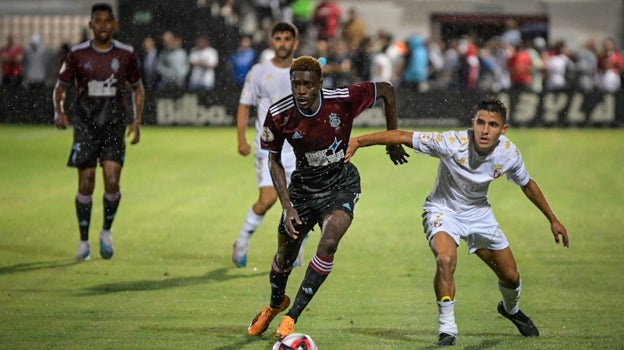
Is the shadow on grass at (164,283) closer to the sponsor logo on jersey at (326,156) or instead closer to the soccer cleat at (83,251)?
the soccer cleat at (83,251)

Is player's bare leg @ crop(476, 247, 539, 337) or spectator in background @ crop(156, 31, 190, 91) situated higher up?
player's bare leg @ crop(476, 247, 539, 337)

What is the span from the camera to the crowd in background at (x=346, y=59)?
99.5 feet

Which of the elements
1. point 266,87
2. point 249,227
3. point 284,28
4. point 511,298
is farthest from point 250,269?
point 511,298

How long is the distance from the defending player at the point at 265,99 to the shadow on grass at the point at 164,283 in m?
0.51

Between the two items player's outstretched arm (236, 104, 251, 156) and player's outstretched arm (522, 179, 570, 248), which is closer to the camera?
player's outstretched arm (522, 179, 570, 248)

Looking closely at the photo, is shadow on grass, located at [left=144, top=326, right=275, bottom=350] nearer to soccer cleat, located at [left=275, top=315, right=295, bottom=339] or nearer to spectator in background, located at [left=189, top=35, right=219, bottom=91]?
soccer cleat, located at [left=275, top=315, right=295, bottom=339]

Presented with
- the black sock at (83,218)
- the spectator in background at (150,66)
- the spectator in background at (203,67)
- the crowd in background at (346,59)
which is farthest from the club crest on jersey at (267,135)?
the spectator in background at (150,66)

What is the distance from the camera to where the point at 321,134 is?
29.2ft

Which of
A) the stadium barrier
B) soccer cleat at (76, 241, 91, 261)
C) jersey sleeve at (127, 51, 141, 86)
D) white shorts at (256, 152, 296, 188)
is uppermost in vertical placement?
jersey sleeve at (127, 51, 141, 86)

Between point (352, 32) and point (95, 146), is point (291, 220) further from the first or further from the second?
point (352, 32)

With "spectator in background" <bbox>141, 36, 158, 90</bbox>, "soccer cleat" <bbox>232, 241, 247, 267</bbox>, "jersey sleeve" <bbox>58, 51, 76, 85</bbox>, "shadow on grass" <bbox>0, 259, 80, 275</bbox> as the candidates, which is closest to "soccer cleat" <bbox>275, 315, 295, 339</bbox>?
"soccer cleat" <bbox>232, 241, 247, 267</bbox>

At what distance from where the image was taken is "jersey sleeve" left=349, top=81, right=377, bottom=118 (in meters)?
9.11

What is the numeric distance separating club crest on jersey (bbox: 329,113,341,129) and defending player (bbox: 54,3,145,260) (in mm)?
4158

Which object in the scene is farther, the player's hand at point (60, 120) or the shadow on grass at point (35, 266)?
the player's hand at point (60, 120)
